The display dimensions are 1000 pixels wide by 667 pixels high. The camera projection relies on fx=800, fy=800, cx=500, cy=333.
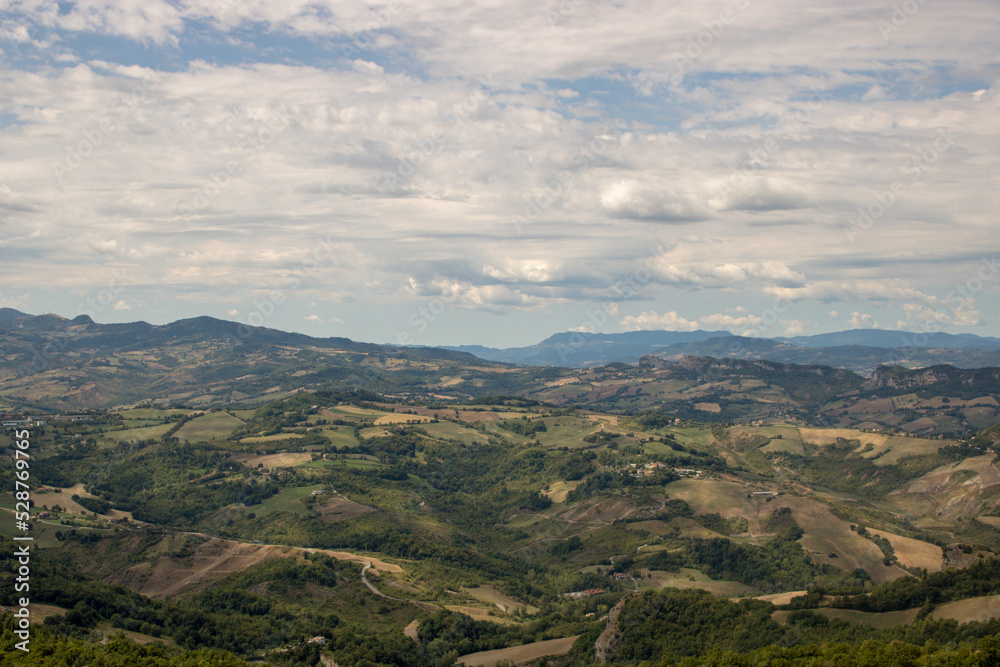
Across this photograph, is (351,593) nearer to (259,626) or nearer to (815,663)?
(259,626)

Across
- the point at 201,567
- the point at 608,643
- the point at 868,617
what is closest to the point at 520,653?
the point at 608,643

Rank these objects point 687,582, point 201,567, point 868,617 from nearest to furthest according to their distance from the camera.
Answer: point 868,617
point 201,567
point 687,582

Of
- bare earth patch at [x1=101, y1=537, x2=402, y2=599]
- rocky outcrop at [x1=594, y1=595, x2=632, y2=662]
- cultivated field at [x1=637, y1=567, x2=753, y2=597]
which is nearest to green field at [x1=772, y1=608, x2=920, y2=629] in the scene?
rocky outcrop at [x1=594, y1=595, x2=632, y2=662]

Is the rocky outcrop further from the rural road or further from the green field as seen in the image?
the rural road

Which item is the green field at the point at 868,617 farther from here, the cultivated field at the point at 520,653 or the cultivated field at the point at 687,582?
Answer: the cultivated field at the point at 687,582

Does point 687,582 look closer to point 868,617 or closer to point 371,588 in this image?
point 868,617

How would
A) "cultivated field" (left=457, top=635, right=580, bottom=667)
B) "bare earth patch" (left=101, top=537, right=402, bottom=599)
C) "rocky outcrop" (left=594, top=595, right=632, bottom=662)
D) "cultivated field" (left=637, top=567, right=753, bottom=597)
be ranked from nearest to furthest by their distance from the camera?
"rocky outcrop" (left=594, top=595, right=632, bottom=662)
"cultivated field" (left=457, top=635, right=580, bottom=667)
"bare earth patch" (left=101, top=537, right=402, bottom=599)
"cultivated field" (left=637, top=567, right=753, bottom=597)

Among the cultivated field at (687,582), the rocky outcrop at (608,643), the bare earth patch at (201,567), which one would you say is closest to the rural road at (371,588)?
the bare earth patch at (201,567)

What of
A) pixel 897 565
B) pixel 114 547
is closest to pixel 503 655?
pixel 114 547

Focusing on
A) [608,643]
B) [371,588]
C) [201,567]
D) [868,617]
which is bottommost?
[371,588]

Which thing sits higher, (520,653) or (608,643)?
(608,643)

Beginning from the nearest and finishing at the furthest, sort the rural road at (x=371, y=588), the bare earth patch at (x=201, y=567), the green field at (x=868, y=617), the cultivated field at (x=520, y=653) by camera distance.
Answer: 1. the green field at (x=868, y=617)
2. the cultivated field at (x=520, y=653)
3. the rural road at (x=371, y=588)
4. the bare earth patch at (x=201, y=567)
